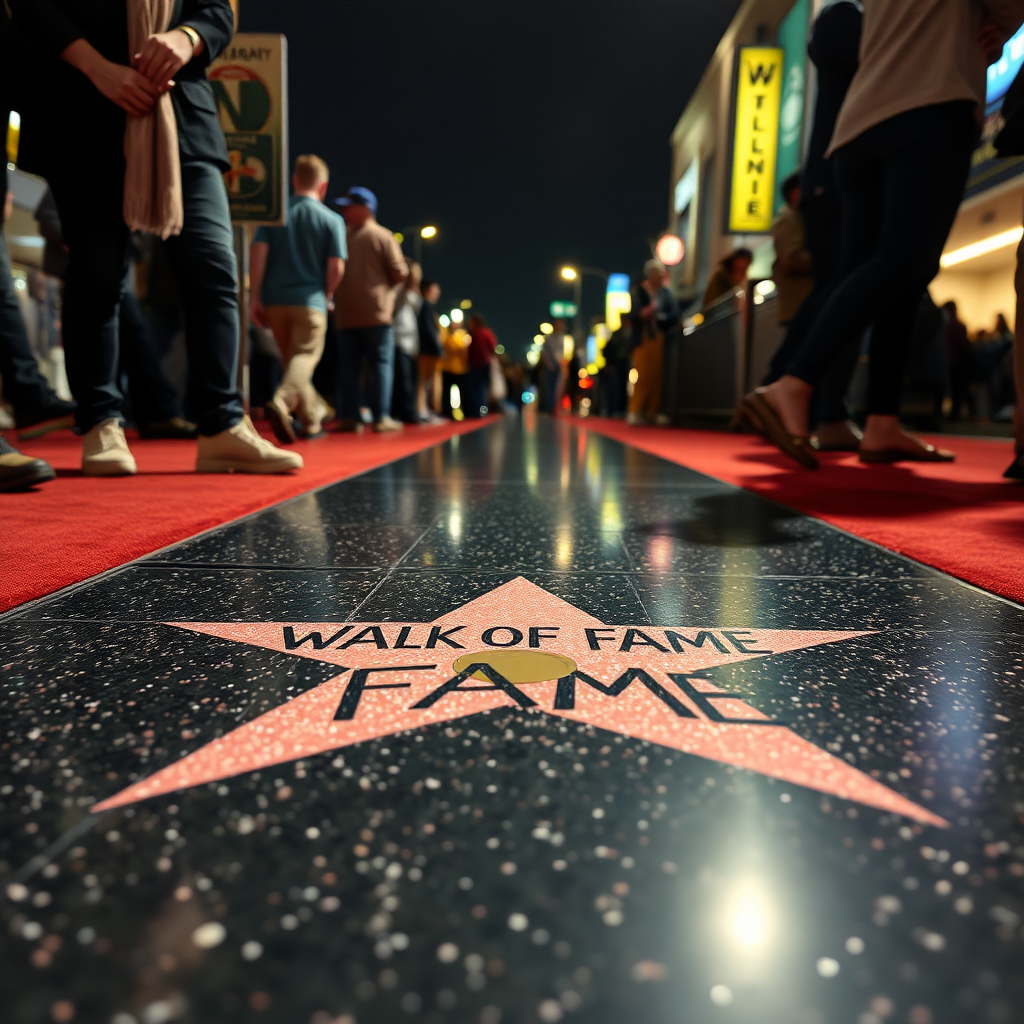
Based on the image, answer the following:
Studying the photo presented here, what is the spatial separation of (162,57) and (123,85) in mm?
152

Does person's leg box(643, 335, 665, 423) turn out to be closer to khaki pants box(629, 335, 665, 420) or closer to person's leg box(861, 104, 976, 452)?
khaki pants box(629, 335, 665, 420)

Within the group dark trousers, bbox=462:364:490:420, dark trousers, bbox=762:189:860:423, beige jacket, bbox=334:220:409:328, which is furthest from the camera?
dark trousers, bbox=462:364:490:420

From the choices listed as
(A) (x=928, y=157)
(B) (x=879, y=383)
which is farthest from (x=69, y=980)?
(B) (x=879, y=383)

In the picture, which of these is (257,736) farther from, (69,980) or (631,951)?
(631,951)

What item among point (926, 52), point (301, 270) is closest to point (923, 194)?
point (926, 52)

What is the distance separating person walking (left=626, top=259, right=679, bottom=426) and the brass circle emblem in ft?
26.7

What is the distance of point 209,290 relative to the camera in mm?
2613

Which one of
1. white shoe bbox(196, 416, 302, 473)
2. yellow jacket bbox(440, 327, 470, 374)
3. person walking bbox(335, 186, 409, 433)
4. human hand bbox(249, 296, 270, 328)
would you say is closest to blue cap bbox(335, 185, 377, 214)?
person walking bbox(335, 186, 409, 433)

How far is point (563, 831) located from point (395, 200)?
42.9 meters

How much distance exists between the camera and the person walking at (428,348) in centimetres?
917

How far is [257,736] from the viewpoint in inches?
26.1

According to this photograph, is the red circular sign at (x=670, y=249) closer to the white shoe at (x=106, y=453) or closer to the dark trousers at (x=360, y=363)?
the dark trousers at (x=360, y=363)

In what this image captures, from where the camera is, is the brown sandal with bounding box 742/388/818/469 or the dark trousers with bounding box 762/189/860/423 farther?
the dark trousers with bounding box 762/189/860/423

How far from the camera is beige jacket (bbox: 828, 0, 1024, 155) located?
2.53 m
